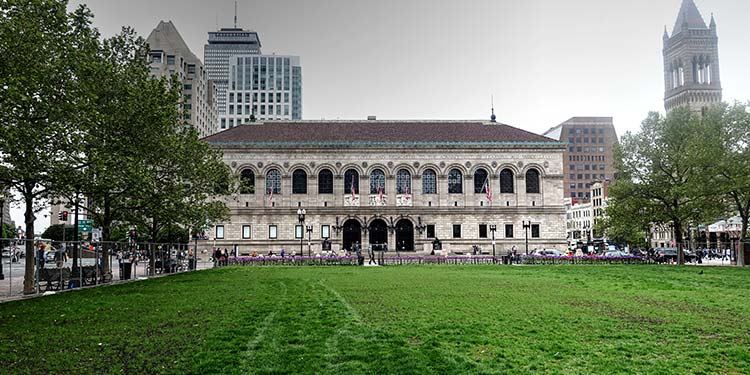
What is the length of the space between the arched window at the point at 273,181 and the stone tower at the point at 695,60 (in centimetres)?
9877

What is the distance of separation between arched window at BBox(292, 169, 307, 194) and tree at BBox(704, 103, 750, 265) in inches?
1618

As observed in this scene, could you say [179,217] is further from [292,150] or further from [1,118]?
[292,150]

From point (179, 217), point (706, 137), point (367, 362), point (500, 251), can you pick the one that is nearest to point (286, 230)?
point (500, 251)

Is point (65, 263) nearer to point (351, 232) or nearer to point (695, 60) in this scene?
point (351, 232)

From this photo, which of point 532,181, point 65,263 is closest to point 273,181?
point 532,181

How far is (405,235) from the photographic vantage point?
224 feet

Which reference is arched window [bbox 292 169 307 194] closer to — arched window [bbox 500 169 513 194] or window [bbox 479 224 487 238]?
window [bbox 479 224 487 238]

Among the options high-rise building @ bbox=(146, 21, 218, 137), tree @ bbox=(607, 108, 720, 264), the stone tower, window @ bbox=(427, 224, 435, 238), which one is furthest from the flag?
the stone tower

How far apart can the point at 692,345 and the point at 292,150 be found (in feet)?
192

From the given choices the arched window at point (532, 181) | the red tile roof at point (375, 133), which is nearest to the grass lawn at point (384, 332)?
the red tile roof at point (375, 133)

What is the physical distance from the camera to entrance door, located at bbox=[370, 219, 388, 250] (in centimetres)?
6794

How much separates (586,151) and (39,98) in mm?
159481

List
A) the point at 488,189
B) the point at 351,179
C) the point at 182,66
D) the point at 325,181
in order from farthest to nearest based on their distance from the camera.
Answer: the point at 182,66
the point at 351,179
the point at 325,181
the point at 488,189

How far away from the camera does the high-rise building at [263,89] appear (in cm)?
18188
